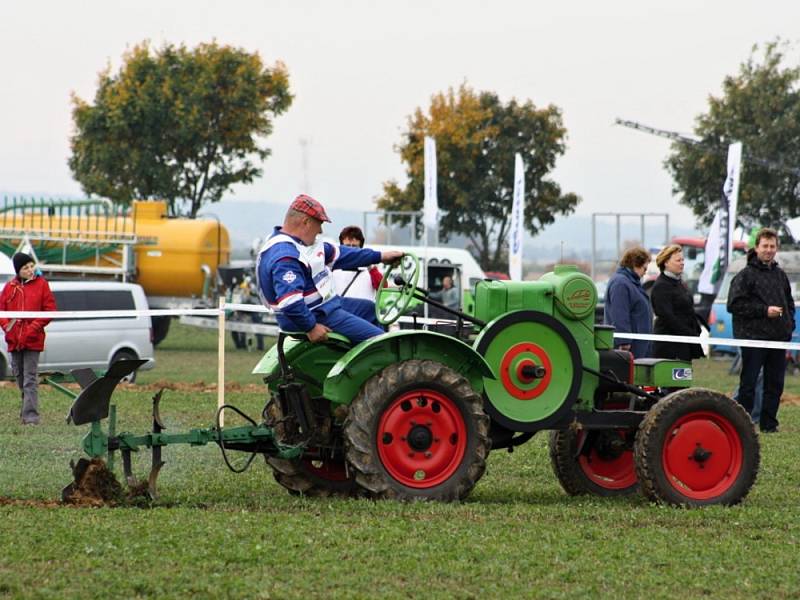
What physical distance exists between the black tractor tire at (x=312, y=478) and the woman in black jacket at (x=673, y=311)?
4227 millimetres

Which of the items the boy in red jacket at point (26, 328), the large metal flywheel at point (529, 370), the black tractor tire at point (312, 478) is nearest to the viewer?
the large metal flywheel at point (529, 370)

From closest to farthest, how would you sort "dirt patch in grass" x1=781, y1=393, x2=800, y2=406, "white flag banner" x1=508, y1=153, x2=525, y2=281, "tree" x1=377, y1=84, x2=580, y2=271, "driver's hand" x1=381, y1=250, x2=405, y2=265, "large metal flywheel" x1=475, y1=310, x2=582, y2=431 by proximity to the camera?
"driver's hand" x1=381, y1=250, x2=405, y2=265
"large metal flywheel" x1=475, y1=310, x2=582, y2=431
"dirt patch in grass" x1=781, y1=393, x2=800, y2=406
"white flag banner" x1=508, y1=153, x2=525, y2=281
"tree" x1=377, y1=84, x2=580, y2=271

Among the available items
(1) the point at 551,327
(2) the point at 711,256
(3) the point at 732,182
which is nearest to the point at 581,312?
(1) the point at 551,327

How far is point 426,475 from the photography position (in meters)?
8.23

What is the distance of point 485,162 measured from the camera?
52.4 metres

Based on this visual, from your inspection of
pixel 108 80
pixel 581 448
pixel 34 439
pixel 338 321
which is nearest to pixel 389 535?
pixel 338 321

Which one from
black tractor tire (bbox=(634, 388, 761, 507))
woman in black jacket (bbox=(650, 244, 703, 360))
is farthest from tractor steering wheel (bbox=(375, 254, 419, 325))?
woman in black jacket (bbox=(650, 244, 703, 360))

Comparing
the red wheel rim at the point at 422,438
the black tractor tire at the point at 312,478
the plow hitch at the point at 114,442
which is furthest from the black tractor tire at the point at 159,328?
the red wheel rim at the point at 422,438

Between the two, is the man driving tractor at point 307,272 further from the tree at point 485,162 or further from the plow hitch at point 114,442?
the tree at point 485,162

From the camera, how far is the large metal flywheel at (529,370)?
8.36 metres

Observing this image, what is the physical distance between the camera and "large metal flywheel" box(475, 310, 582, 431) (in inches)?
329

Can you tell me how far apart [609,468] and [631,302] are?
2.79m

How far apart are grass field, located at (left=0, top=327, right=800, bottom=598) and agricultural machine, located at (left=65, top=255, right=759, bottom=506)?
0.26 meters

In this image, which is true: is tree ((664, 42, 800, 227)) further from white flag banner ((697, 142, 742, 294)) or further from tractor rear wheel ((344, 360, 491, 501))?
tractor rear wheel ((344, 360, 491, 501))
